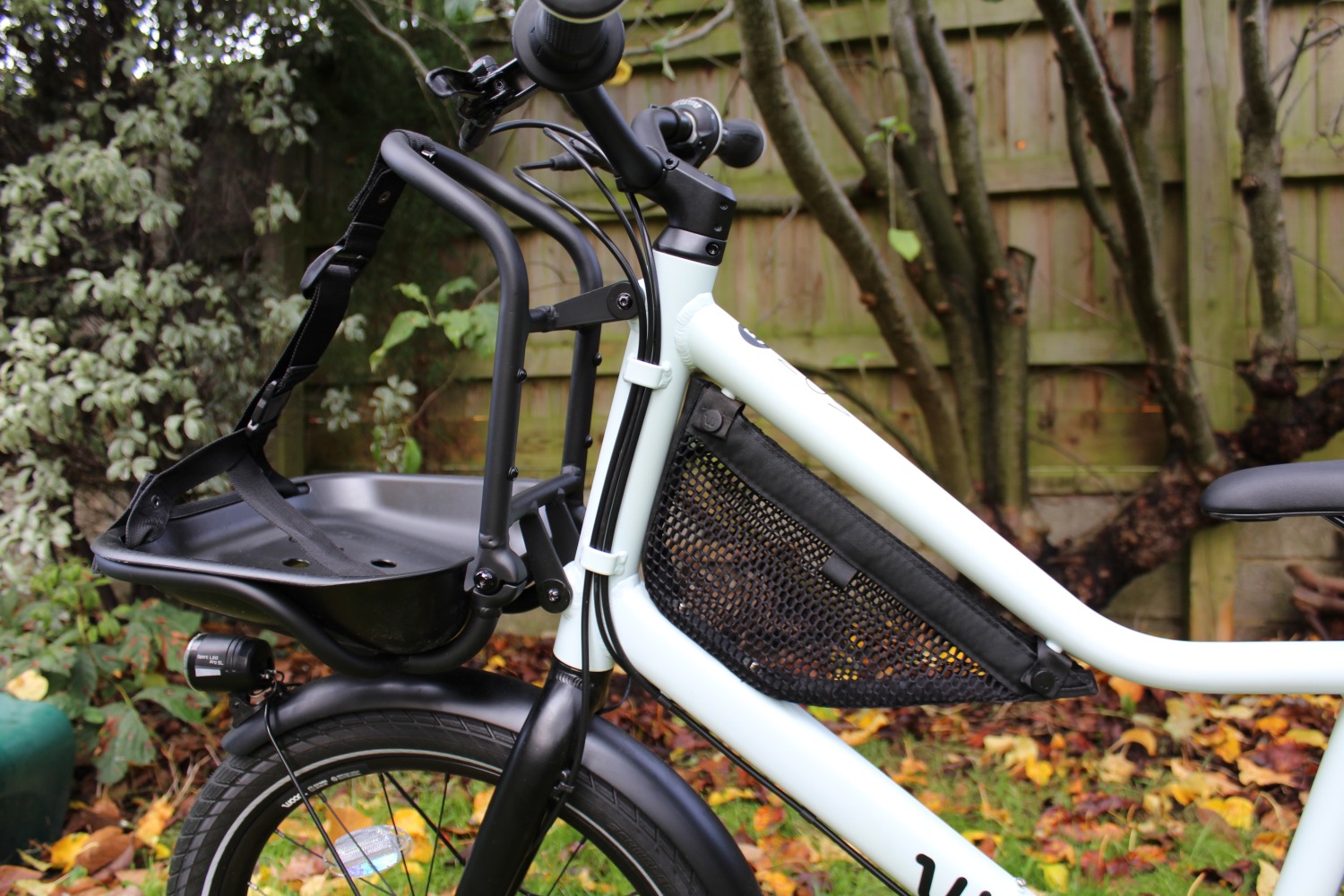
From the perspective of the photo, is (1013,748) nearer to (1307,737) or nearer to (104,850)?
(1307,737)

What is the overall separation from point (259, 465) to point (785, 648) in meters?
0.67

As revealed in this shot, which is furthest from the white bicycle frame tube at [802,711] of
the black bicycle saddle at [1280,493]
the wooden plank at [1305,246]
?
the wooden plank at [1305,246]

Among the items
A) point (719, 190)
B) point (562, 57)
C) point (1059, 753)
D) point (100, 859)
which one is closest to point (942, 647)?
point (719, 190)

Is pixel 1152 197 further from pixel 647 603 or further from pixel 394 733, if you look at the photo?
pixel 394 733

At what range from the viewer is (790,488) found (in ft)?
3.09

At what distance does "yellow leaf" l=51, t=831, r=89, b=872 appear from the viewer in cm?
187

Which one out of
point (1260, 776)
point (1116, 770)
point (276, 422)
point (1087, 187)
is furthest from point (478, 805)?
point (1087, 187)

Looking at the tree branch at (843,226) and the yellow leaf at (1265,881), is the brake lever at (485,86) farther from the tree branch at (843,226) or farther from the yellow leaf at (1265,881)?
the yellow leaf at (1265,881)

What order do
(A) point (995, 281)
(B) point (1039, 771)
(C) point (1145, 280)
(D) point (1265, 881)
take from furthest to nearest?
(A) point (995, 281)
(C) point (1145, 280)
(B) point (1039, 771)
(D) point (1265, 881)

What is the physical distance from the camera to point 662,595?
99cm

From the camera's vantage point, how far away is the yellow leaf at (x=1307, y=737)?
2.11m

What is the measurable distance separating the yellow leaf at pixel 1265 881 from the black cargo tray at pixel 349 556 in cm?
151

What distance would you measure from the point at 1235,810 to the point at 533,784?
5.31 ft

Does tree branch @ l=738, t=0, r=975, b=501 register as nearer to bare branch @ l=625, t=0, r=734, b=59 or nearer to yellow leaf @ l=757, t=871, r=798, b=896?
bare branch @ l=625, t=0, r=734, b=59
